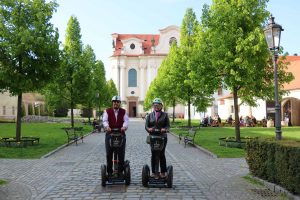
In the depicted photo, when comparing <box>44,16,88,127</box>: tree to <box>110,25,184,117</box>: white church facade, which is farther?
<box>110,25,184,117</box>: white church facade

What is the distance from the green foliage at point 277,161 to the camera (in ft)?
26.0

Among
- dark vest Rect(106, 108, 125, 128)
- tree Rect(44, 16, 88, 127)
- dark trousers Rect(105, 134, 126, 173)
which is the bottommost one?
dark trousers Rect(105, 134, 126, 173)

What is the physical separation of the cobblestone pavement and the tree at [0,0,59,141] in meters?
5.80

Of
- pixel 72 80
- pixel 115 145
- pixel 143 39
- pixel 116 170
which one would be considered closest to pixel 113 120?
pixel 115 145

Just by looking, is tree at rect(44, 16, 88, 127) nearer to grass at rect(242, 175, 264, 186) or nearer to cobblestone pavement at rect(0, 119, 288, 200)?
cobblestone pavement at rect(0, 119, 288, 200)

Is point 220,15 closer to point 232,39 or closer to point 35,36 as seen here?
point 232,39

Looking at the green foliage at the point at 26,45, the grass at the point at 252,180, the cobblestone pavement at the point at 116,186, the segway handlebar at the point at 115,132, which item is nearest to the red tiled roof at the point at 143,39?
the green foliage at the point at 26,45

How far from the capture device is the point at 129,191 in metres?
9.11

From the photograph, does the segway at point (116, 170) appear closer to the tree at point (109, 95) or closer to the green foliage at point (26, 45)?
the green foliage at point (26, 45)

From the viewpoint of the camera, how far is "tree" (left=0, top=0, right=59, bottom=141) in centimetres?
1998

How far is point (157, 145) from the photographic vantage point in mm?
9430

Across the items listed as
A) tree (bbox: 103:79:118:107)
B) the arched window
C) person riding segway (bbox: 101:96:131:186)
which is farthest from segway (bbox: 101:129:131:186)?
the arched window

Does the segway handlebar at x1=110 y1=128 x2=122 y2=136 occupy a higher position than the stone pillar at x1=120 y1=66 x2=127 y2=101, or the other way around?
the stone pillar at x1=120 y1=66 x2=127 y2=101

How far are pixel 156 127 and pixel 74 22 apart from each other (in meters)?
29.1
